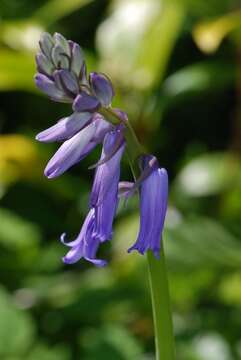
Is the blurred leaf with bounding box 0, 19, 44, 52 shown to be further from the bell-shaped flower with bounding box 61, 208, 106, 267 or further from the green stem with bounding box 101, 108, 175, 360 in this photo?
the green stem with bounding box 101, 108, 175, 360

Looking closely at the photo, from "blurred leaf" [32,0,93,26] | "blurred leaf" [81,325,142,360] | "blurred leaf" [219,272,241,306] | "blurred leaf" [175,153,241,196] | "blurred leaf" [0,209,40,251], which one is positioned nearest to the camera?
"blurred leaf" [81,325,142,360]

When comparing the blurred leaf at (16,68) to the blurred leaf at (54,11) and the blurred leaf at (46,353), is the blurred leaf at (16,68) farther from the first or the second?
the blurred leaf at (46,353)

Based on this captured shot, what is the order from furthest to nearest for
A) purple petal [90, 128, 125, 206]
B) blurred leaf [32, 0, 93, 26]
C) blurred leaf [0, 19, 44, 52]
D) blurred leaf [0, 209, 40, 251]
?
1. blurred leaf [32, 0, 93, 26]
2. blurred leaf [0, 19, 44, 52]
3. blurred leaf [0, 209, 40, 251]
4. purple petal [90, 128, 125, 206]

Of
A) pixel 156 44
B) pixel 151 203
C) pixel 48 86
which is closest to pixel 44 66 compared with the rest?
pixel 48 86

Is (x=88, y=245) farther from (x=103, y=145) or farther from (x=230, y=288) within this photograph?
(x=230, y=288)

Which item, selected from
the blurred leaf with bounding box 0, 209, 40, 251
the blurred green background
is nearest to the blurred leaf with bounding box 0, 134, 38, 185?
the blurred green background

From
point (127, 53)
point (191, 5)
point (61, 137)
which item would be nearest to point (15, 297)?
point (127, 53)
